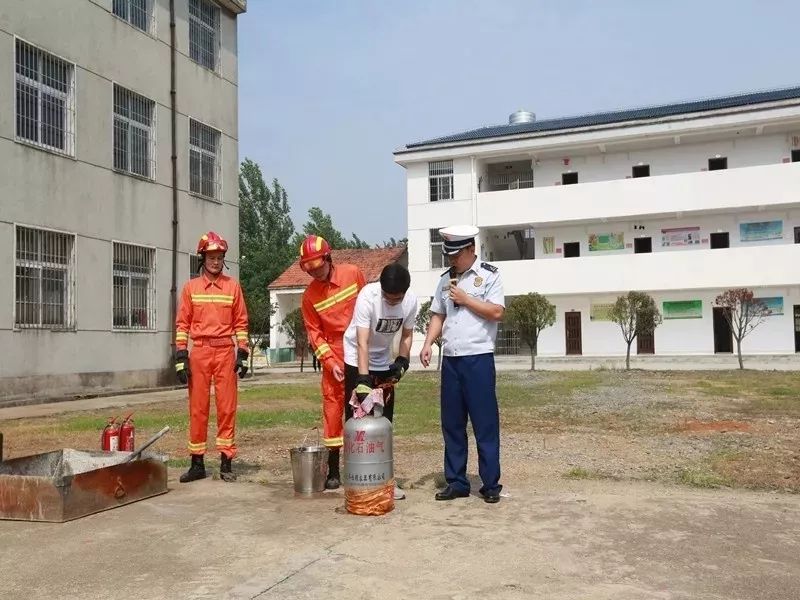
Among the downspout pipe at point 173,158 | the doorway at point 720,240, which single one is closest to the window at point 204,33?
the downspout pipe at point 173,158

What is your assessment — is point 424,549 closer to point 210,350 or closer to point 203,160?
point 210,350

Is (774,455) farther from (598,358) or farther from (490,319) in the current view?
(598,358)

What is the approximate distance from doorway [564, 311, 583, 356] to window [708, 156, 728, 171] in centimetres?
887

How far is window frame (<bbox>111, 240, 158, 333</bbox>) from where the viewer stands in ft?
56.5

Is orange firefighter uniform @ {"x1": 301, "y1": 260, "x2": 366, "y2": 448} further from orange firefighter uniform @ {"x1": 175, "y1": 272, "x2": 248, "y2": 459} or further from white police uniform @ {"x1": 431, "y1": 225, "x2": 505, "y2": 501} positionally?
orange firefighter uniform @ {"x1": 175, "y1": 272, "x2": 248, "y2": 459}

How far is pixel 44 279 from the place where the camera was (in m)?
15.2

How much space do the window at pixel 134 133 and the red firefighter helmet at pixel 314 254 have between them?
13.3 meters

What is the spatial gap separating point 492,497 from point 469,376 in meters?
0.84

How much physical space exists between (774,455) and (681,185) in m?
28.2

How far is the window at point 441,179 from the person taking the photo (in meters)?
37.7

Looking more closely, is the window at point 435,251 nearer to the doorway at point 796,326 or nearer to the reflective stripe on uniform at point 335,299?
the doorway at point 796,326

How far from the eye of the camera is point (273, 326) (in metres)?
43.2

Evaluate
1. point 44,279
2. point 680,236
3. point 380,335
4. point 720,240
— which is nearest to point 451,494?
point 380,335

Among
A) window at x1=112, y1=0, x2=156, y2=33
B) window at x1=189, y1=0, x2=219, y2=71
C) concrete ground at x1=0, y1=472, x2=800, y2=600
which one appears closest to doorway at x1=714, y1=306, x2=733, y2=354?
window at x1=189, y1=0, x2=219, y2=71
